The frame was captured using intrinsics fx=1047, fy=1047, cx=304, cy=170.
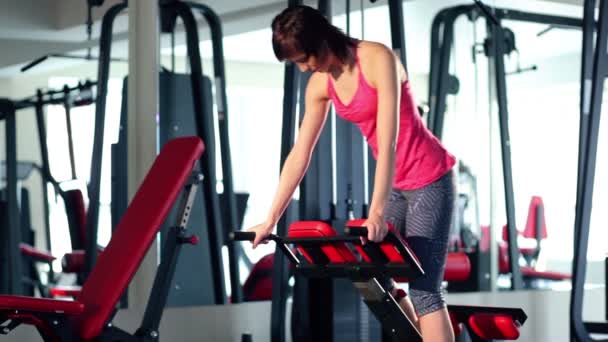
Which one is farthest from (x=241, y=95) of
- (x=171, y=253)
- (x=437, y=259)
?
(x=437, y=259)

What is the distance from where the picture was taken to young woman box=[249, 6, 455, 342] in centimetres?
259

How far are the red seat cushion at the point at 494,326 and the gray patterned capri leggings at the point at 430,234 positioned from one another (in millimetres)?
439

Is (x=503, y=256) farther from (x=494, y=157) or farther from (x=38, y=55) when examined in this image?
(x=38, y=55)

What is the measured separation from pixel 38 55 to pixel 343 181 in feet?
13.4

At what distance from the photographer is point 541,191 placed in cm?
1001

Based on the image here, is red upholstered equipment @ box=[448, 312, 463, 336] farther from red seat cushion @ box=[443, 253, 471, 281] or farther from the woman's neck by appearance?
red seat cushion @ box=[443, 253, 471, 281]

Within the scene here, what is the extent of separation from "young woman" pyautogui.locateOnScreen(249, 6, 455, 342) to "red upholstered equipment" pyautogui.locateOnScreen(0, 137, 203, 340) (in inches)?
22.6

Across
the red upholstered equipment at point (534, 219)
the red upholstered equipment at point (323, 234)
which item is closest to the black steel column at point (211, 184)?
the red upholstered equipment at point (323, 234)

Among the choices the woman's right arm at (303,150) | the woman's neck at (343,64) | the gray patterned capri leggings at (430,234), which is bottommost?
the gray patterned capri leggings at (430,234)

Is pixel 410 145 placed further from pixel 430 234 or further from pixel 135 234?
pixel 135 234

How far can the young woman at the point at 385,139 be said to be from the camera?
2.59 m

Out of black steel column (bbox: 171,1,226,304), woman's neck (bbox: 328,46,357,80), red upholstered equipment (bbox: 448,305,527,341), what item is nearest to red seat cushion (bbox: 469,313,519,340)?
red upholstered equipment (bbox: 448,305,527,341)

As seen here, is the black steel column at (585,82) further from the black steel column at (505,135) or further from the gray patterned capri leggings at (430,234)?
→ the gray patterned capri leggings at (430,234)

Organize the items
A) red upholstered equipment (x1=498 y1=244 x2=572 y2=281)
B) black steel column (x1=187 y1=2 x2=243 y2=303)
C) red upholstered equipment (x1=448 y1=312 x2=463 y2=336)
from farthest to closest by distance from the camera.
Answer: red upholstered equipment (x1=498 y1=244 x2=572 y2=281) → black steel column (x1=187 y1=2 x2=243 y2=303) → red upholstered equipment (x1=448 y1=312 x2=463 y2=336)
